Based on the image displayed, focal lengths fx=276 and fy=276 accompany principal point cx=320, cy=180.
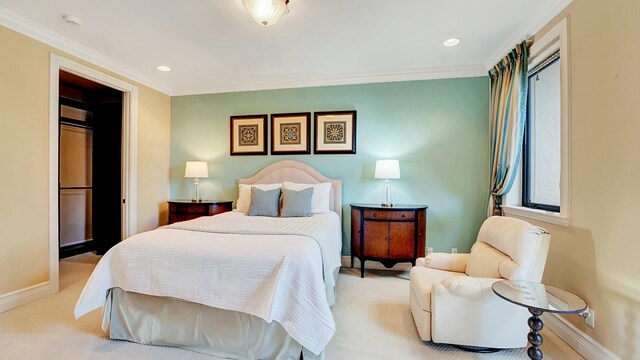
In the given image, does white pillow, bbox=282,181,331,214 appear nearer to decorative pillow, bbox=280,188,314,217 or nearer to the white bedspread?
decorative pillow, bbox=280,188,314,217

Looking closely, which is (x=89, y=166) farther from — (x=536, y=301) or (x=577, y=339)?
(x=577, y=339)

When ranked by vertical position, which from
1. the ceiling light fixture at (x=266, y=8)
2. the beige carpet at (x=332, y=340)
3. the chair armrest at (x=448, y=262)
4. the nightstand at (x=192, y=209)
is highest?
the ceiling light fixture at (x=266, y=8)

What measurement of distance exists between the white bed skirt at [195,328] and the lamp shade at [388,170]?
7.19ft

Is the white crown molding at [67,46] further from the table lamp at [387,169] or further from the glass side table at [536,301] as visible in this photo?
the glass side table at [536,301]

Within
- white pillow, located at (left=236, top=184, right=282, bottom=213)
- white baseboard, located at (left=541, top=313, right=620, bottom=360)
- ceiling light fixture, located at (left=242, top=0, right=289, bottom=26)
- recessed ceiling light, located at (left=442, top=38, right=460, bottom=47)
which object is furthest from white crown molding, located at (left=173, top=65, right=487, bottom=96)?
white baseboard, located at (left=541, top=313, right=620, bottom=360)

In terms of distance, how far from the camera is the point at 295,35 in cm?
280

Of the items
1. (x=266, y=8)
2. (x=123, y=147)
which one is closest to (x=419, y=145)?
(x=266, y=8)

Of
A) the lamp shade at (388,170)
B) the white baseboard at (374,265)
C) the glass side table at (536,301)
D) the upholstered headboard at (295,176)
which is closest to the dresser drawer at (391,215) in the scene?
the lamp shade at (388,170)

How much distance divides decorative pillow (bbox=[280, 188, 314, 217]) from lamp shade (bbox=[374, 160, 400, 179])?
92cm

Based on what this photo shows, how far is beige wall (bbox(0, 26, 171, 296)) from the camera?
253 centimetres

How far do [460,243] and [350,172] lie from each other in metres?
1.73

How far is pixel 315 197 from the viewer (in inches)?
141

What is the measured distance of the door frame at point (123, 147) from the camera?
288 centimetres

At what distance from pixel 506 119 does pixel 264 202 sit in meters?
2.82
